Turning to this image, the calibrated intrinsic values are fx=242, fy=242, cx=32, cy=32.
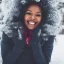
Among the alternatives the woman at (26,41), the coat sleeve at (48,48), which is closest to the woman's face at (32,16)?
the woman at (26,41)

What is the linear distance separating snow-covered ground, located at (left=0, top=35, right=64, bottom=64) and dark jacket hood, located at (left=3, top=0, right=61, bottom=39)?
0.05m

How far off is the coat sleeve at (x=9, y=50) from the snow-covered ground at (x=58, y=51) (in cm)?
19

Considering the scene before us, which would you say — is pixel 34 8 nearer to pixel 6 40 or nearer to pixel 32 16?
pixel 32 16

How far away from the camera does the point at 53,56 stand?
4.19ft

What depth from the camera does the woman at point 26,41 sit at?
1209mm

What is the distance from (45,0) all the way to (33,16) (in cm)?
10

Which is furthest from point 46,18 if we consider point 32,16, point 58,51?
Answer: point 58,51

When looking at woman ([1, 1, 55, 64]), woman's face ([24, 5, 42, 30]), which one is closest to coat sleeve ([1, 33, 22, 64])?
woman ([1, 1, 55, 64])

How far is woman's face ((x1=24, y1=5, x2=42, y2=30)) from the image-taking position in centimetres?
120

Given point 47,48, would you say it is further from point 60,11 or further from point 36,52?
point 60,11

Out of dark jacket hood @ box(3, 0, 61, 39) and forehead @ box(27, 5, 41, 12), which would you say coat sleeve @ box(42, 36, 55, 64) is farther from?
forehead @ box(27, 5, 41, 12)

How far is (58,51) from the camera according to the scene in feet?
4.19

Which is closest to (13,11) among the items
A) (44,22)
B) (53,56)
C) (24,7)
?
(24,7)

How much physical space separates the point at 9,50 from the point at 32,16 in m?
0.21
